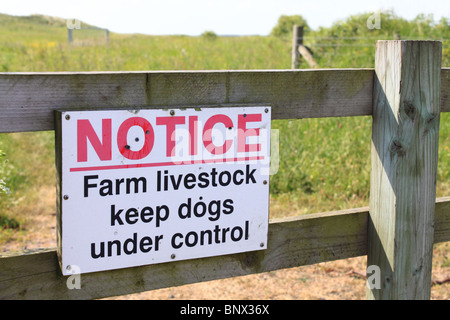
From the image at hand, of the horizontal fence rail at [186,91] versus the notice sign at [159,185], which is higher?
the horizontal fence rail at [186,91]

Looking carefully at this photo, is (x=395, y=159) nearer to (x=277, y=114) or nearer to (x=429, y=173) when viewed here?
(x=429, y=173)

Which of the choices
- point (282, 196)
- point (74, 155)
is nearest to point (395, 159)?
point (74, 155)

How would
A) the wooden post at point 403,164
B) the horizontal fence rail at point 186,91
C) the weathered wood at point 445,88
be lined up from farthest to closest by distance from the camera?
the weathered wood at point 445,88
the wooden post at point 403,164
the horizontal fence rail at point 186,91

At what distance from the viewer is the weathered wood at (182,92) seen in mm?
1579

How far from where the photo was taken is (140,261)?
5.77ft

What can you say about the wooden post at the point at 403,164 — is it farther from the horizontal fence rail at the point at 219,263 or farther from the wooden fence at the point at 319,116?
the horizontal fence rail at the point at 219,263

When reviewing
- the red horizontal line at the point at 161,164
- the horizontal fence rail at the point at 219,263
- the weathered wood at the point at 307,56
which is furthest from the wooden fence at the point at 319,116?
the weathered wood at the point at 307,56

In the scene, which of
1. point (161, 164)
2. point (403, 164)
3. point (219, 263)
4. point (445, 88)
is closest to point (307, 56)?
point (445, 88)

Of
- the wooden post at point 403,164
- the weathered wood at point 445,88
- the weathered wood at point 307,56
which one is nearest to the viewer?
the wooden post at point 403,164

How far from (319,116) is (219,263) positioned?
0.63 m

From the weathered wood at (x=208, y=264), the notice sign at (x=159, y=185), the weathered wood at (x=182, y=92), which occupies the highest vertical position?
the weathered wood at (x=182, y=92)

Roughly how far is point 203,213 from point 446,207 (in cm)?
106

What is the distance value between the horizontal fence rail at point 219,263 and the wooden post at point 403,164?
0.11m

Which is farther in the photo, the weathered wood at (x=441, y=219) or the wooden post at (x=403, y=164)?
the weathered wood at (x=441, y=219)
